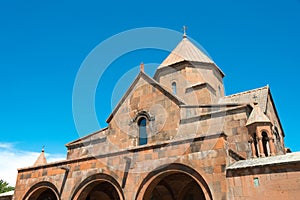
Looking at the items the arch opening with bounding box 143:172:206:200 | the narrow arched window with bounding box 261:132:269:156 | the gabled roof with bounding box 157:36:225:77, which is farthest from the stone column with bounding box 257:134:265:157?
the gabled roof with bounding box 157:36:225:77

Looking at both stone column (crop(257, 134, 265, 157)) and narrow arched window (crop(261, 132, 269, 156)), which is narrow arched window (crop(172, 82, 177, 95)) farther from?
stone column (crop(257, 134, 265, 157))

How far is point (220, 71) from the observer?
74.1 feet

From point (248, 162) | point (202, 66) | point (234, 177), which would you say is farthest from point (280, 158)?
point (202, 66)

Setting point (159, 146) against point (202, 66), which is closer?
point (159, 146)

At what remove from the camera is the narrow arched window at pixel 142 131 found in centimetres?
1476

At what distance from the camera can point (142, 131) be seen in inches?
590

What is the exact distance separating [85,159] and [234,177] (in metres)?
6.59

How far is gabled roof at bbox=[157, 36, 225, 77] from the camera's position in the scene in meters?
21.3

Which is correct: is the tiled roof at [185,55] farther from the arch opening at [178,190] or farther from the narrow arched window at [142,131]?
the arch opening at [178,190]

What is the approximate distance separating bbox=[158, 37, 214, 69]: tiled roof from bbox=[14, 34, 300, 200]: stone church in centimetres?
30

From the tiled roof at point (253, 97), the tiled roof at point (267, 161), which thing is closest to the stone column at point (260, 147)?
the tiled roof at point (253, 97)

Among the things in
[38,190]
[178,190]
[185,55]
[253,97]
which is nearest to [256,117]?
[253,97]

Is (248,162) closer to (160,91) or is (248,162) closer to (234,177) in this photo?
(234,177)

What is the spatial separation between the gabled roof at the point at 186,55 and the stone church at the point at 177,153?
0.91ft
